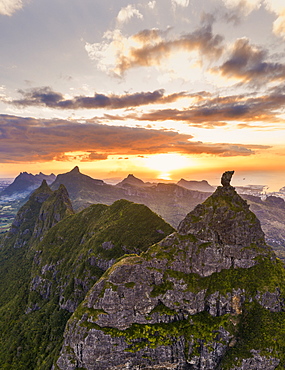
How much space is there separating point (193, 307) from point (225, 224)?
1729 inches

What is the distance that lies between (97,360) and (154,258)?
49771 mm

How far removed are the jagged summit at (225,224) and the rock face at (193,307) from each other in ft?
1.70

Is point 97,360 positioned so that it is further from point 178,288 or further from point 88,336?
point 178,288

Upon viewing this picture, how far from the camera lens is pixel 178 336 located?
276ft

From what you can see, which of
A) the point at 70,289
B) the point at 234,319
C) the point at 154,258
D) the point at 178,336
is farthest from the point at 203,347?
the point at 70,289

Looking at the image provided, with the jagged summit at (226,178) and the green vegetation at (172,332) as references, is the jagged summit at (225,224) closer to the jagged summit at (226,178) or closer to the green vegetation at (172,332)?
the jagged summit at (226,178)

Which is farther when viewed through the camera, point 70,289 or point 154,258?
point 70,289

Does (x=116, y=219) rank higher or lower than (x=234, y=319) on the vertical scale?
higher

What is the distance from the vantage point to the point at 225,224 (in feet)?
332

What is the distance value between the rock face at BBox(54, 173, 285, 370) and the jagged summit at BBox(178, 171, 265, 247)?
0.52 m

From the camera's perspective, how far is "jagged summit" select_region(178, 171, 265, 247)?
9969cm

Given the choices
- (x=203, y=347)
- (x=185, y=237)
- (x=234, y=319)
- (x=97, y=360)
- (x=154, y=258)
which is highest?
(x=185, y=237)

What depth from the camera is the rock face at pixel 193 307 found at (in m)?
82.6

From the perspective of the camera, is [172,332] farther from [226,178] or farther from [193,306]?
[226,178]
